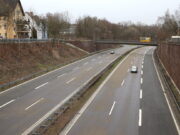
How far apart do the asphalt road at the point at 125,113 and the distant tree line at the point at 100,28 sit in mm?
63325

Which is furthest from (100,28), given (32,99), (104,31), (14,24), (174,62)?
(32,99)

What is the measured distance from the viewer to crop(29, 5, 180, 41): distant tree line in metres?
96.9

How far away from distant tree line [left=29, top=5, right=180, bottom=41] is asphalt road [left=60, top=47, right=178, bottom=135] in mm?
63325

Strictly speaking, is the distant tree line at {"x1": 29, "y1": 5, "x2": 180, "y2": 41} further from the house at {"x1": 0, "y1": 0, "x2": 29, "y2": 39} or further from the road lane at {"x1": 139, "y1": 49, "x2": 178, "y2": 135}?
the road lane at {"x1": 139, "y1": 49, "x2": 178, "y2": 135}

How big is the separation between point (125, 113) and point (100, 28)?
129283mm

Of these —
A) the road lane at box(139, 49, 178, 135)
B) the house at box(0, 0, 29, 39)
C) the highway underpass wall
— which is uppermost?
the house at box(0, 0, 29, 39)

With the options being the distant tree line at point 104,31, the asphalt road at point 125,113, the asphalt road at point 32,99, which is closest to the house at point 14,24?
the asphalt road at point 32,99

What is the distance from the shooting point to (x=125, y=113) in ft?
79.6

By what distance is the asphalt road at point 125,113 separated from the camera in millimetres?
19750

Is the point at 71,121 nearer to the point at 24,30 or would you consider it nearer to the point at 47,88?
the point at 47,88

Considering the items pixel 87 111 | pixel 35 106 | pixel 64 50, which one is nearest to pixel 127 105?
pixel 87 111

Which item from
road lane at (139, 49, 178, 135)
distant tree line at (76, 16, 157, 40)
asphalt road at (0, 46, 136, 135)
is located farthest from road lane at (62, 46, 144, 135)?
distant tree line at (76, 16, 157, 40)

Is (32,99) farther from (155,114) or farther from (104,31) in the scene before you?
(104,31)

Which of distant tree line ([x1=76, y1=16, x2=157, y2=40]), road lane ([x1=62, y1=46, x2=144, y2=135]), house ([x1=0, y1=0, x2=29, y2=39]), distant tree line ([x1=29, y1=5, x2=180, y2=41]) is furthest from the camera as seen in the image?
distant tree line ([x1=76, y1=16, x2=157, y2=40])
